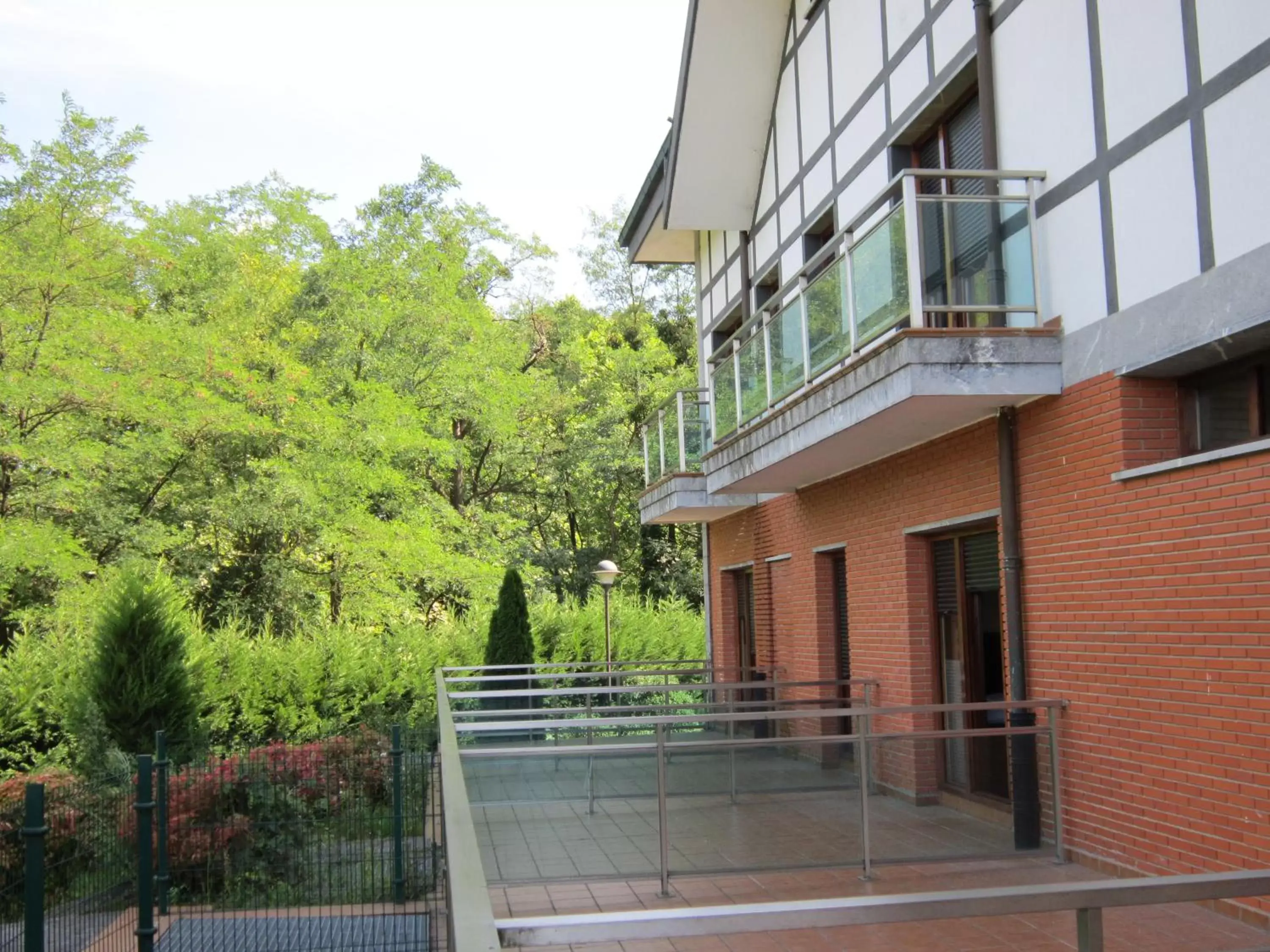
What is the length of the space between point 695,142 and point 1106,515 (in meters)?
9.22

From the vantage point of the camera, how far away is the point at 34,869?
5.93 m

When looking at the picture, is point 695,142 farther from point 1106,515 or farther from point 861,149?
point 1106,515

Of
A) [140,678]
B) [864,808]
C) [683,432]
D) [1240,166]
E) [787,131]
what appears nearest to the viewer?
[1240,166]

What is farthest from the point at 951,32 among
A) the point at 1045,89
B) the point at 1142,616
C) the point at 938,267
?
the point at 1142,616

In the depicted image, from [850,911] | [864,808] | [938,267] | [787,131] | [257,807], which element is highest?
[787,131]

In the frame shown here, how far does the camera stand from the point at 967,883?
6734 millimetres

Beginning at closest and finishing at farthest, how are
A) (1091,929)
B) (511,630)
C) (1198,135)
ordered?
(1091,929)
(1198,135)
(511,630)

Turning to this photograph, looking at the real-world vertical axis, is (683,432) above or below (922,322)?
above

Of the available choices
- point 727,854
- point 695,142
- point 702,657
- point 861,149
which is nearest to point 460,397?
point 702,657

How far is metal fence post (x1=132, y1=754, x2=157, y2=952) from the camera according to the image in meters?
7.89

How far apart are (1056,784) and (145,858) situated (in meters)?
6.37

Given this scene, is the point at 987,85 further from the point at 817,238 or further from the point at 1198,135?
the point at 817,238

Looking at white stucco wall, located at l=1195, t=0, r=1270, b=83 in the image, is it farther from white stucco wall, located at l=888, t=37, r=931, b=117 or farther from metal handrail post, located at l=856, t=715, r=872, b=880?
metal handrail post, located at l=856, t=715, r=872, b=880

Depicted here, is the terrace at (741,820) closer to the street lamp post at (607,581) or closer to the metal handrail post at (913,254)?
the metal handrail post at (913,254)
